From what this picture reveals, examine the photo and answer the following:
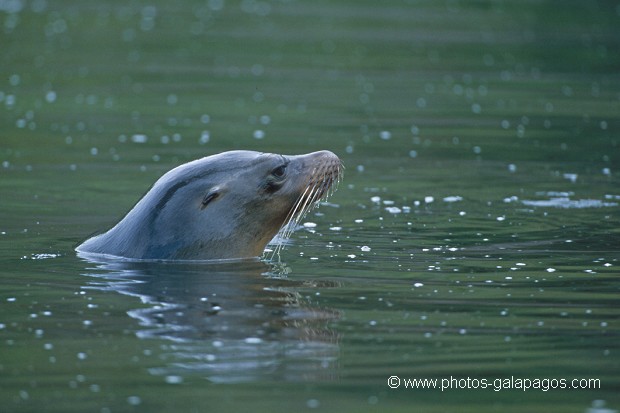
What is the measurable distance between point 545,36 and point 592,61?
12.7ft

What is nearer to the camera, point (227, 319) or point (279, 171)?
point (227, 319)

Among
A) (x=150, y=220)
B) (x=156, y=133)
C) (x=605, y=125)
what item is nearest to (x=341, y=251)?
(x=150, y=220)

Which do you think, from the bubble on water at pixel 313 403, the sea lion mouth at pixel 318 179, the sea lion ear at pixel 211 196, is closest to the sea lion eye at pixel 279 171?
the sea lion mouth at pixel 318 179

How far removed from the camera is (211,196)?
35.1 feet

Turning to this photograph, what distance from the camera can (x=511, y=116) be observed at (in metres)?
20.4

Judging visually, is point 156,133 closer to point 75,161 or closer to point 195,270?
point 75,161

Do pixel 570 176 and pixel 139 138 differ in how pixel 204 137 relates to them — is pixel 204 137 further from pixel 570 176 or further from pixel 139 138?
pixel 570 176

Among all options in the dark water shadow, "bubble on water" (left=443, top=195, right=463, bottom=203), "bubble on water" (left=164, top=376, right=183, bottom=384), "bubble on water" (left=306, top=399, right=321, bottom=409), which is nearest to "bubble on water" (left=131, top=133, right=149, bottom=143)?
"bubble on water" (left=443, top=195, right=463, bottom=203)

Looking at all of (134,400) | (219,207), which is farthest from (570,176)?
(134,400)

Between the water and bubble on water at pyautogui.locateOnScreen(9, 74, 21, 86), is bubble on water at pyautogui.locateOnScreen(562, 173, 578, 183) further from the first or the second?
bubble on water at pyautogui.locateOnScreen(9, 74, 21, 86)

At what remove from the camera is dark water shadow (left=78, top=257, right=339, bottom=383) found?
301 inches

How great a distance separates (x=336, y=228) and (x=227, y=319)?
3810mm

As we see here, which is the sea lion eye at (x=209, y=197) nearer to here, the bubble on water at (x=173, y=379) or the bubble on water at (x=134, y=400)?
the bubble on water at (x=173, y=379)

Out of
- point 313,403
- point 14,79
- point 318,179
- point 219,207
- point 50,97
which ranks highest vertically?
point 14,79
